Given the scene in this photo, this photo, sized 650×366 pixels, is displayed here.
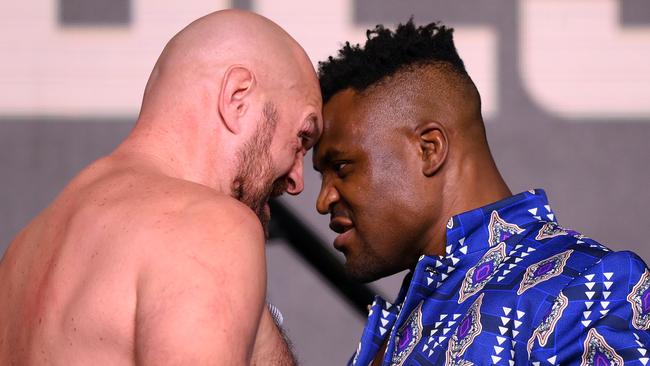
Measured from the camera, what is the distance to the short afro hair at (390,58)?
1.96 m

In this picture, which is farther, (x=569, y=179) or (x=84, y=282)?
(x=569, y=179)

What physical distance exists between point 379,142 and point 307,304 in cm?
130

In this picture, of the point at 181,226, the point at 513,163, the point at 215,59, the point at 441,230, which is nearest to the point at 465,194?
the point at 441,230

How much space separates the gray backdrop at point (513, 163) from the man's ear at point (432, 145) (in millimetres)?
1237

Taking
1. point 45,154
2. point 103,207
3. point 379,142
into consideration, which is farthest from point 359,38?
point 103,207

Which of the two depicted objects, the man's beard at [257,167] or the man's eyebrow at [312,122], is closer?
the man's beard at [257,167]

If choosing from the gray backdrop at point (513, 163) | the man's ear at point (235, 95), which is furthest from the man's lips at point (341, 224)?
the gray backdrop at point (513, 163)

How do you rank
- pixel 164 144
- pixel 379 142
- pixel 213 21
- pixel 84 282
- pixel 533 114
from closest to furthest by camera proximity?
1. pixel 84 282
2. pixel 164 144
3. pixel 213 21
4. pixel 379 142
5. pixel 533 114

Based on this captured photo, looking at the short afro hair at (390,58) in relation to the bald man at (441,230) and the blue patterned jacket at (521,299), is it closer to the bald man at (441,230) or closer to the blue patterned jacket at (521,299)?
the bald man at (441,230)

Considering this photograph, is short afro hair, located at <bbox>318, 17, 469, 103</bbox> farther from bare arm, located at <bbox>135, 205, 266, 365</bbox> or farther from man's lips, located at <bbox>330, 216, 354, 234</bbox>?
bare arm, located at <bbox>135, 205, 266, 365</bbox>

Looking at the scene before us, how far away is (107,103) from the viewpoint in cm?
316

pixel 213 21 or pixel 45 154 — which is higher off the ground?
pixel 213 21

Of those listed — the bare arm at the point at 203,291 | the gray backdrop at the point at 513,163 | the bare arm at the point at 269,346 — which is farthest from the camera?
the gray backdrop at the point at 513,163

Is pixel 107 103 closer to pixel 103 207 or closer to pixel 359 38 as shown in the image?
pixel 359 38
